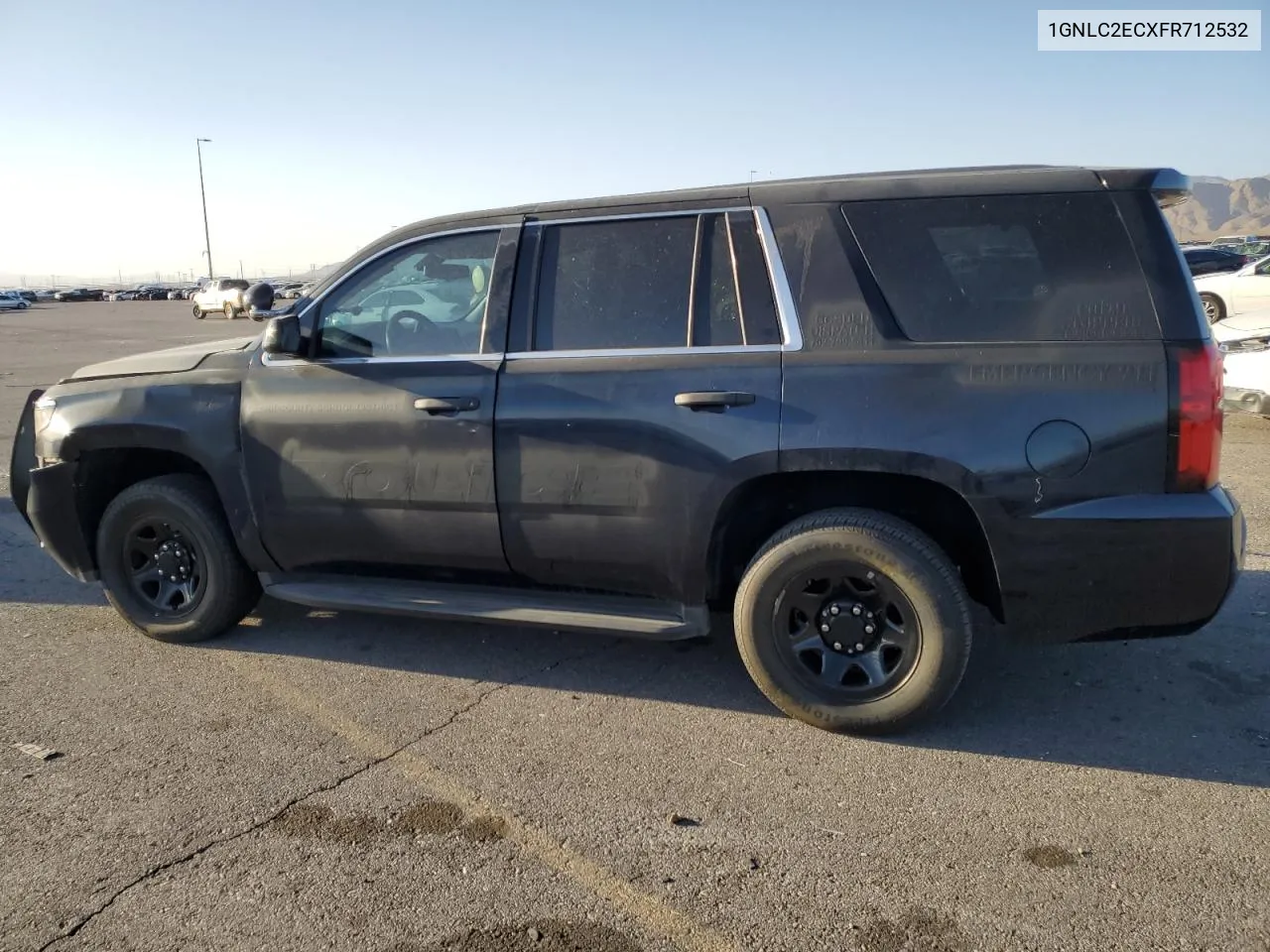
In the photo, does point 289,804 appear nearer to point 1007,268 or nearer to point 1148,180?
point 1007,268

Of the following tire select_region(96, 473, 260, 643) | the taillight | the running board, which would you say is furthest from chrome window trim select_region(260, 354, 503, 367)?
the taillight

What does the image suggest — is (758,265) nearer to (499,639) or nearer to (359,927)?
(499,639)

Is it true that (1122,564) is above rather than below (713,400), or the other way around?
below

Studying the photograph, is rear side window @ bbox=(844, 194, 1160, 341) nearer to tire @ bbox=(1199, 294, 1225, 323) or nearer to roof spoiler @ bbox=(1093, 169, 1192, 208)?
roof spoiler @ bbox=(1093, 169, 1192, 208)

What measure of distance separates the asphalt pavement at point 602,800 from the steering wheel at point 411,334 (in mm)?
1396

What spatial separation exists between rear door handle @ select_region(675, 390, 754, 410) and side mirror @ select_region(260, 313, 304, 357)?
1.71 meters

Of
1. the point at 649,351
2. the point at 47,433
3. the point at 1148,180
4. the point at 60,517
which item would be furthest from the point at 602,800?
the point at 47,433

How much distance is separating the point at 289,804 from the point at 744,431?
1987mm

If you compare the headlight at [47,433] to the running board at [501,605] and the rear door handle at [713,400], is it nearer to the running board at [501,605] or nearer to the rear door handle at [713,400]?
the running board at [501,605]

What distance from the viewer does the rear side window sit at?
3.26m

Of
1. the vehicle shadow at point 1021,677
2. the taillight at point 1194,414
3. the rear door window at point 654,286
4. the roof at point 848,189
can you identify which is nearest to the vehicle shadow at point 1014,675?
the vehicle shadow at point 1021,677

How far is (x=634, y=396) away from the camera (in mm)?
3688

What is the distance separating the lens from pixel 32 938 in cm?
260

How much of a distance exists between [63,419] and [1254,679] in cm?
532
